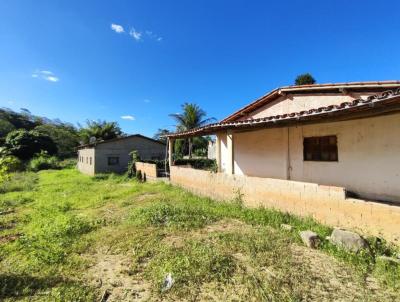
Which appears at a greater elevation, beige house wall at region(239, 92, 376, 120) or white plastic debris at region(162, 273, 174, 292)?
beige house wall at region(239, 92, 376, 120)

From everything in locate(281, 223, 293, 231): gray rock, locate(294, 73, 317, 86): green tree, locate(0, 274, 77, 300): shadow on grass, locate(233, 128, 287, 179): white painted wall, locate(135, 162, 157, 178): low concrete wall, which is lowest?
locate(0, 274, 77, 300): shadow on grass

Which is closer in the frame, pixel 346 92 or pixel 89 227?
pixel 89 227

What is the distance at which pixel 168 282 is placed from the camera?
407cm

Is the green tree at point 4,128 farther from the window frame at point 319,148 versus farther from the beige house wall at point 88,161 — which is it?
the window frame at point 319,148

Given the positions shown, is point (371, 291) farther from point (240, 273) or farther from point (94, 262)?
point (94, 262)

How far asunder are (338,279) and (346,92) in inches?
245

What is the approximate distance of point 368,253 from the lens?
4.61 metres

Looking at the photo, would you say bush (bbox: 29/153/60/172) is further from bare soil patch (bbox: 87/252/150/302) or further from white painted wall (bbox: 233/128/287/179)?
bare soil patch (bbox: 87/252/150/302)

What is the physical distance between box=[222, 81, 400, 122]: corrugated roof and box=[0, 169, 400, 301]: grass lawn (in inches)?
172

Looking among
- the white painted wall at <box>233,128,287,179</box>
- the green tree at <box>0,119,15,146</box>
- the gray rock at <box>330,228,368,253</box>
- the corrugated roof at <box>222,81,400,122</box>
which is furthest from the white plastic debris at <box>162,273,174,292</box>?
the green tree at <box>0,119,15,146</box>

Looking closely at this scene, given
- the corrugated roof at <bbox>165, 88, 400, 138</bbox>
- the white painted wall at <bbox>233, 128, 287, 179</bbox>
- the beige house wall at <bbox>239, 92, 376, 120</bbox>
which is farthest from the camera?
the white painted wall at <bbox>233, 128, 287, 179</bbox>

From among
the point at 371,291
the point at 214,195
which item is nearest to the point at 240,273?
the point at 371,291

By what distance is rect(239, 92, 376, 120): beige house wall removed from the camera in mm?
8367

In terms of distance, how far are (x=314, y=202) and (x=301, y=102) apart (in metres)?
4.53
